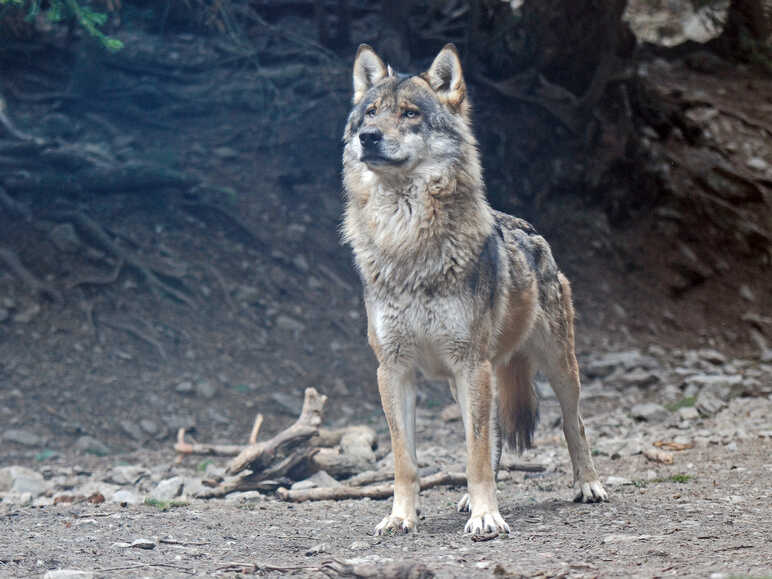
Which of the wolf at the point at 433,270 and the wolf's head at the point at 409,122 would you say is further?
the wolf's head at the point at 409,122

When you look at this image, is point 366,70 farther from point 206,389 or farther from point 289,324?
point 289,324

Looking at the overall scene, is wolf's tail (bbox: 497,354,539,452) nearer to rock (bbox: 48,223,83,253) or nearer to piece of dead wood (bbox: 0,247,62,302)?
piece of dead wood (bbox: 0,247,62,302)

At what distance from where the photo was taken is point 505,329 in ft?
16.5

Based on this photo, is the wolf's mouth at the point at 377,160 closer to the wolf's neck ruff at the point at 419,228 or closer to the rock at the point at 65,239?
the wolf's neck ruff at the point at 419,228

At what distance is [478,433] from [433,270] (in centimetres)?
98

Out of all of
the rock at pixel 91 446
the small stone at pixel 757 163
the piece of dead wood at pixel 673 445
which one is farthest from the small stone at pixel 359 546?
the small stone at pixel 757 163

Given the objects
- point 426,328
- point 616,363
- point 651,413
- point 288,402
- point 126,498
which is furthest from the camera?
point 616,363

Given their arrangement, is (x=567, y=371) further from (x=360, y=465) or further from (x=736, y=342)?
(x=736, y=342)

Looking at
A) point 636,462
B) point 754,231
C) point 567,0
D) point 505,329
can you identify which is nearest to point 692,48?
point 567,0

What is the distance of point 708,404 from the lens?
8.23 metres

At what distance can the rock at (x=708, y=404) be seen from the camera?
816 centimetres

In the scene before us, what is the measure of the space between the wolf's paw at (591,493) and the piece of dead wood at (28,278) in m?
7.18

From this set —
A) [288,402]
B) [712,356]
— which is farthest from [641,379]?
[288,402]

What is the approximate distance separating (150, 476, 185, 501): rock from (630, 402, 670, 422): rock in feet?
15.8
